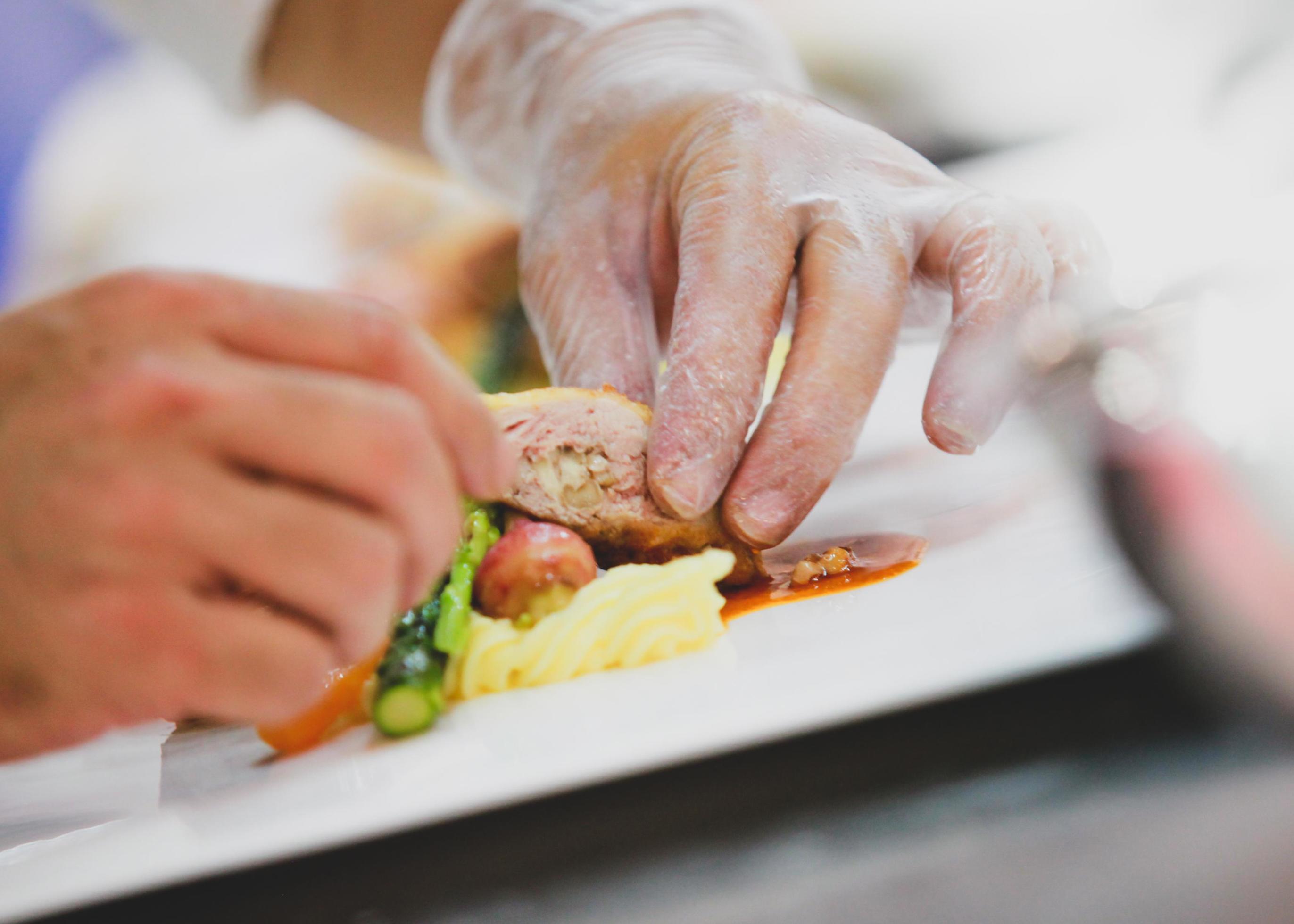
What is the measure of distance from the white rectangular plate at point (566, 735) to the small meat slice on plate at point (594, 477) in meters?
0.27

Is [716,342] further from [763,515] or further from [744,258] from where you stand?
[763,515]

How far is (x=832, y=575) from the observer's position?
→ 6.00 ft

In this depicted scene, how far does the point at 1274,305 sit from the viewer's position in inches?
52.0

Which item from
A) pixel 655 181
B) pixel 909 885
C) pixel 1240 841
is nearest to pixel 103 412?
pixel 909 885

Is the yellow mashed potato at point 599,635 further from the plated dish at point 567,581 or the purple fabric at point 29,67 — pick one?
the purple fabric at point 29,67

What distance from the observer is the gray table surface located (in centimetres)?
80

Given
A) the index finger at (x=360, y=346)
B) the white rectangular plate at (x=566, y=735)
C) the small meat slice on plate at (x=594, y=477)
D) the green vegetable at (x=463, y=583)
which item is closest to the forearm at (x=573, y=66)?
the small meat slice on plate at (x=594, y=477)

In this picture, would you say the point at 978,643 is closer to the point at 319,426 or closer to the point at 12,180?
the point at 319,426

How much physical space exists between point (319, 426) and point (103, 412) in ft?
0.55

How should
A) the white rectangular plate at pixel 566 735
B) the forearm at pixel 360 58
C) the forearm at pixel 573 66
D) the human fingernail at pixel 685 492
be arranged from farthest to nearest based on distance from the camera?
1. the forearm at pixel 360 58
2. the forearm at pixel 573 66
3. the human fingernail at pixel 685 492
4. the white rectangular plate at pixel 566 735

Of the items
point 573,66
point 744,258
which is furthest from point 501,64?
point 744,258

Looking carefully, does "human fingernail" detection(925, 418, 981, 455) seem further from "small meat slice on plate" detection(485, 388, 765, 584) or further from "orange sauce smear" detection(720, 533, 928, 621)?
"small meat slice on plate" detection(485, 388, 765, 584)

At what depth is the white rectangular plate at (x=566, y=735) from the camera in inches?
42.1

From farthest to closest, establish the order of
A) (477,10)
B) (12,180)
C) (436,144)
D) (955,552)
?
(436,144) < (477,10) < (12,180) < (955,552)
